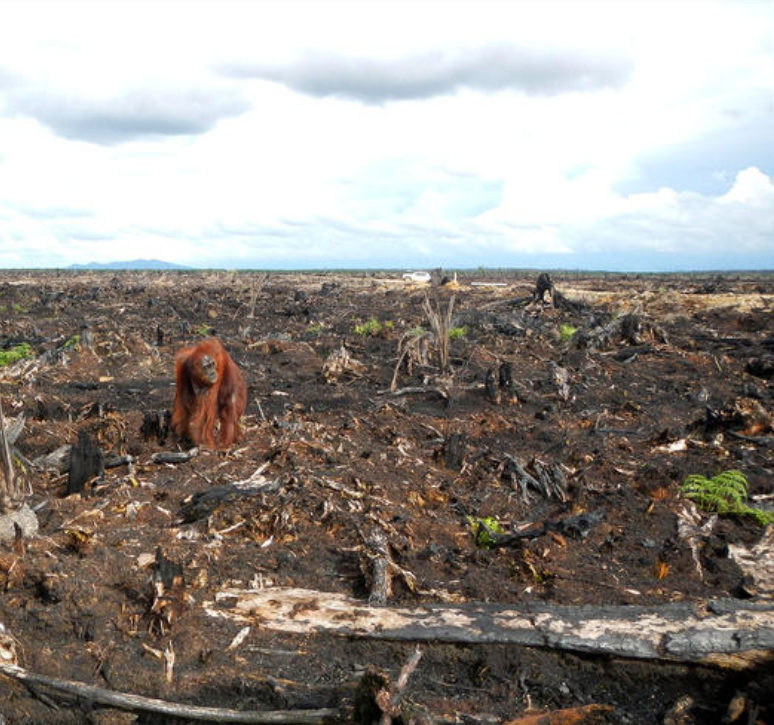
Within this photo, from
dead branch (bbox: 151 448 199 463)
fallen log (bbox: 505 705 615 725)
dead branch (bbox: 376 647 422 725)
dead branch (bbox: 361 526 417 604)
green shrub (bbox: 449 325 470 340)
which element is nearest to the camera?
dead branch (bbox: 376 647 422 725)

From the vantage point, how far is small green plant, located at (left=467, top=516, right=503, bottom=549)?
551 centimetres

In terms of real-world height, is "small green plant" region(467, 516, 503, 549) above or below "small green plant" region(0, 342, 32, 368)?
below

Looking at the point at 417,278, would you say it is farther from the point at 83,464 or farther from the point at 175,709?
the point at 175,709

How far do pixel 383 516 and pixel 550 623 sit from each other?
5.89ft

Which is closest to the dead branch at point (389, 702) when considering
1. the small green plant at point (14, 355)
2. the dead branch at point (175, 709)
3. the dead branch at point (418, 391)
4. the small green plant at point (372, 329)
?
the dead branch at point (175, 709)

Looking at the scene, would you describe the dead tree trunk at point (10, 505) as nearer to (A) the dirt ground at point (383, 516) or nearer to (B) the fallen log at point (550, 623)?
(A) the dirt ground at point (383, 516)

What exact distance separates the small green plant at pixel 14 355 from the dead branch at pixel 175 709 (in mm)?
8803

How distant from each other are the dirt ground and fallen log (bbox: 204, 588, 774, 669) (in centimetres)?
7

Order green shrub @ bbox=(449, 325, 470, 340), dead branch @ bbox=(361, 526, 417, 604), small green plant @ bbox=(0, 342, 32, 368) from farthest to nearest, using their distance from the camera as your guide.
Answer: green shrub @ bbox=(449, 325, 470, 340) < small green plant @ bbox=(0, 342, 32, 368) < dead branch @ bbox=(361, 526, 417, 604)

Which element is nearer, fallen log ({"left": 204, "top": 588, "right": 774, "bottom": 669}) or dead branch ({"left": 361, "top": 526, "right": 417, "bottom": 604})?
fallen log ({"left": 204, "top": 588, "right": 774, "bottom": 669})

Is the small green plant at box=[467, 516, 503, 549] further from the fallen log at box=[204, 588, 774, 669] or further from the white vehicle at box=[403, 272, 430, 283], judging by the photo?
the white vehicle at box=[403, 272, 430, 283]

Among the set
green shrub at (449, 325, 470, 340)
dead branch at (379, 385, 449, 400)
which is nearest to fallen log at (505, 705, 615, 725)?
dead branch at (379, 385, 449, 400)

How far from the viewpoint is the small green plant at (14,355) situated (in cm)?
1170

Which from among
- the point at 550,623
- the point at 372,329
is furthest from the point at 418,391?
the point at 550,623
